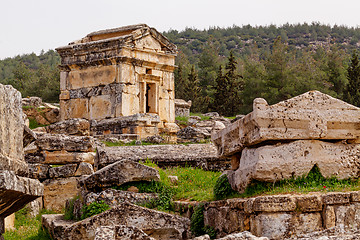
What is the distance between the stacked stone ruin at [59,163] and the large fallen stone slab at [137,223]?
4.04m

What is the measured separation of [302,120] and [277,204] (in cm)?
123

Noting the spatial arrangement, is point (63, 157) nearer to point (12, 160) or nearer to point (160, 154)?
point (160, 154)

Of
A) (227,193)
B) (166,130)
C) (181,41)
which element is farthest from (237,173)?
(181,41)

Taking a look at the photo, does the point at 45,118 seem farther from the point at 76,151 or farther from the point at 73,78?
the point at 76,151

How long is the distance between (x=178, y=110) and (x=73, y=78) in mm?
9094

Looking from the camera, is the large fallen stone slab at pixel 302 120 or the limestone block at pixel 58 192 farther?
the limestone block at pixel 58 192

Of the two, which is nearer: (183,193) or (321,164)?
(321,164)

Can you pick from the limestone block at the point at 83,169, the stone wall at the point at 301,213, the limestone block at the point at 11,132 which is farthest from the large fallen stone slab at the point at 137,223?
the limestone block at the point at 83,169

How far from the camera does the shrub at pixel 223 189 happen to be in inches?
273

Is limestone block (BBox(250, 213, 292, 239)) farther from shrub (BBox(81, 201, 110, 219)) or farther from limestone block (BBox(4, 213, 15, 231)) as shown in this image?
limestone block (BBox(4, 213, 15, 231))

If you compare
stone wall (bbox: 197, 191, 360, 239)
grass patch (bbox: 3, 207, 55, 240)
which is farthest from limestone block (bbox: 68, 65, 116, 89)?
stone wall (bbox: 197, 191, 360, 239)

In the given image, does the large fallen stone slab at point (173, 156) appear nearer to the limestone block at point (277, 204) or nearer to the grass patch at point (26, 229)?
the grass patch at point (26, 229)

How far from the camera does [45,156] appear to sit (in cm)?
1077

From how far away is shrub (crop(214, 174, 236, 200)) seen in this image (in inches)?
273
